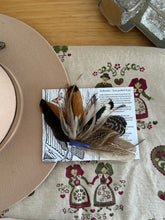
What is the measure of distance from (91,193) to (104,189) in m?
0.04

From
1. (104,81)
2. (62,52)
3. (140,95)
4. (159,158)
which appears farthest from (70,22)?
(159,158)

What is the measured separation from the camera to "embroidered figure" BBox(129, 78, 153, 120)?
604 millimetres

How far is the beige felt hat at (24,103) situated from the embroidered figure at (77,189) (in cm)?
7

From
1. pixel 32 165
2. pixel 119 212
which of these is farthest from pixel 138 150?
pixel 32 165

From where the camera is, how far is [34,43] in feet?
1.84

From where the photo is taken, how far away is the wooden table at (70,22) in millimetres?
673

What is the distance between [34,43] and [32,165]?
34 centimetres

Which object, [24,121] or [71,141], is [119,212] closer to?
[71,141]

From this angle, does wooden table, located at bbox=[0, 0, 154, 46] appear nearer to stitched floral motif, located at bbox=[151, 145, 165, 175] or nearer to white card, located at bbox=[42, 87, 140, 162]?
white card, located at bbox=[42, 87, 140, 162]

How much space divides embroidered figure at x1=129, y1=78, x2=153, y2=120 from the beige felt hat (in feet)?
0.74

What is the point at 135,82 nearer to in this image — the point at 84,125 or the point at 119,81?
the point at 119,81

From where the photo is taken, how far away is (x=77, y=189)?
0.57 metres

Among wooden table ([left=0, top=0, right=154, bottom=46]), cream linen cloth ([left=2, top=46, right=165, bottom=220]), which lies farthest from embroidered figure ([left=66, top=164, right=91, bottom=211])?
wooden table ([left=0, top=0, right=154, bottom=46])

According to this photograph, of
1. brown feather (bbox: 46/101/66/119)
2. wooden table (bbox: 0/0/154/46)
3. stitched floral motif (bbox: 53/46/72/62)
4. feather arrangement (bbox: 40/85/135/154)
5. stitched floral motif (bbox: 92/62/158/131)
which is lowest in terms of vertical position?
feather arrangement (bbox: 40/85/135/154)
